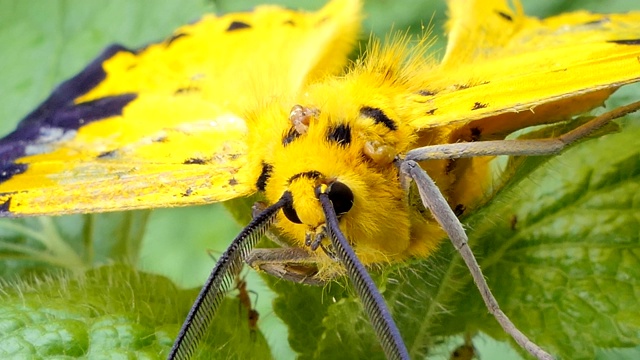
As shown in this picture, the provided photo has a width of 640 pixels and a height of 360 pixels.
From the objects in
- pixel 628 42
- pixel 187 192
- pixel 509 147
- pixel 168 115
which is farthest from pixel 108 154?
pixel 628 42

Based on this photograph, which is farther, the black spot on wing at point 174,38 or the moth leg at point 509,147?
the black spot on wing at point 174,38

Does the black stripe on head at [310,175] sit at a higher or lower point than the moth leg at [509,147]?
higher

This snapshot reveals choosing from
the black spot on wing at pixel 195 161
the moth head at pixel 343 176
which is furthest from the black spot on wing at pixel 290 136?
the black spot on wing at pixel 195 161

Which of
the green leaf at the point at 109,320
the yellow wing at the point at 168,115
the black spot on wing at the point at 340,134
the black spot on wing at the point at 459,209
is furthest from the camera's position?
the yellow wing at the point at 168,115

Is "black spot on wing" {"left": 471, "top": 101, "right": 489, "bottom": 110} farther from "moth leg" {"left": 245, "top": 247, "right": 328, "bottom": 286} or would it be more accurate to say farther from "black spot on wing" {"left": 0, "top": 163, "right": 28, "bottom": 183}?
"black spot on wing" {"left": 0, "top": 163, "right": 28, "bottom": 183}

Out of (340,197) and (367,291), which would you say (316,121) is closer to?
(340,197)

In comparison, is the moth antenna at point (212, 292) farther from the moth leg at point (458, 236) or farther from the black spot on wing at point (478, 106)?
the black spot on wing at point (478, 106)

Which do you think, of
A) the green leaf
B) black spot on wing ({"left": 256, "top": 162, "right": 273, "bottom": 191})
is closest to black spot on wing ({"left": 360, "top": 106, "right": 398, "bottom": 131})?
black spot on wing ({"left": 256, "top": 162, "right": 273, "bottom": 191})
